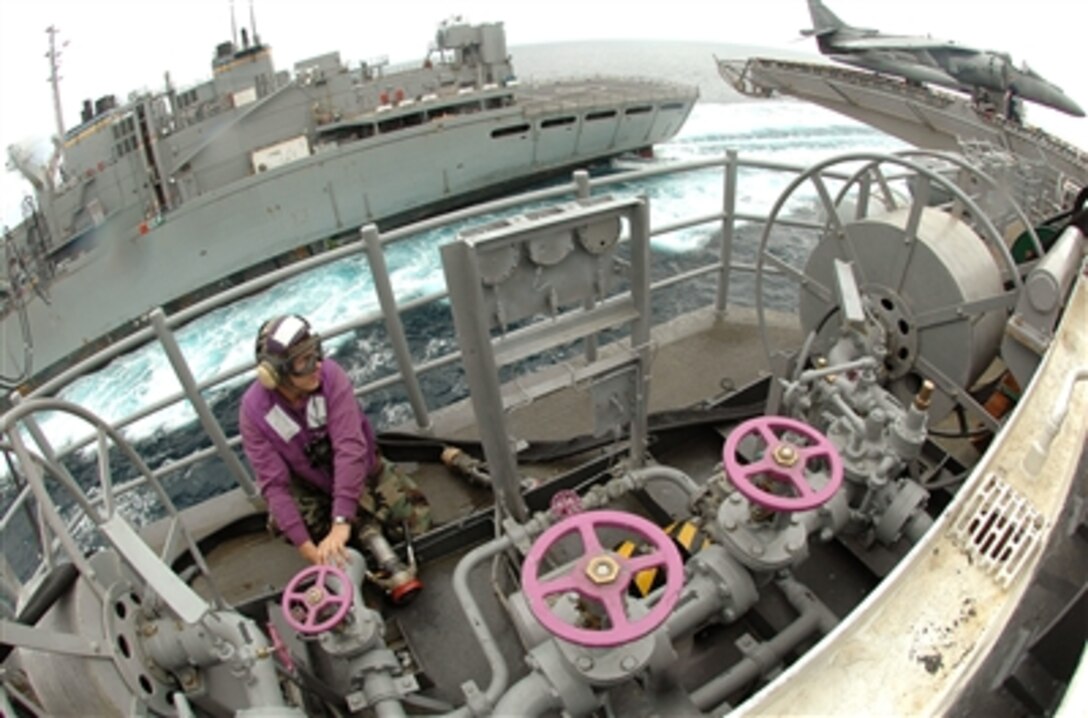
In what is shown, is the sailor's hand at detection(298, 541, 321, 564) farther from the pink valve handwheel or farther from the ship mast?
the ship mast

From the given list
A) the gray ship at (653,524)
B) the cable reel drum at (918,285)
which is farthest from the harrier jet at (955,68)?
the cable reel drum at (918,285)

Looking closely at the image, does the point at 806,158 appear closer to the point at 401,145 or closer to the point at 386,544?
the point at 401,145

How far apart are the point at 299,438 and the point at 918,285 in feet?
8.89

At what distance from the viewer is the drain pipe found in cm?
210

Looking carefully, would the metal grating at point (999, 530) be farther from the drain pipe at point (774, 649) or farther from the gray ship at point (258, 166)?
the gray ship at point (258, 166)

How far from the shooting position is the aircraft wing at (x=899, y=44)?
14828 mm

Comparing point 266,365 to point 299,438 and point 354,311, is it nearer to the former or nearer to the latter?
point 299,438

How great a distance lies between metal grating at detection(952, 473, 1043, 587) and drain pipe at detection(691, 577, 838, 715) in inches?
42.0

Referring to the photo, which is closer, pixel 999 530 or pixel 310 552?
pixel 999 530

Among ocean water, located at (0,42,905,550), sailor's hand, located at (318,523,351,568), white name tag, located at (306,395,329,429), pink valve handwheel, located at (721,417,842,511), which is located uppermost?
pink valve handwheel, located at (721,417,842,511)

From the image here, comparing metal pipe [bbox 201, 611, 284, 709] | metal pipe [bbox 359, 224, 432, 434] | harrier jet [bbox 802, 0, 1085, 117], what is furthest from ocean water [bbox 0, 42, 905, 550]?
metal pipe [bbox 201, 611, 284, 709]

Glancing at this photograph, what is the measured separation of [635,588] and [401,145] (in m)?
19.1

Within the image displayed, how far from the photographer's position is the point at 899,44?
1528cm

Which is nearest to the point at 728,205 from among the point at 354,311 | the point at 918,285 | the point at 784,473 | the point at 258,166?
the point at 918,285
